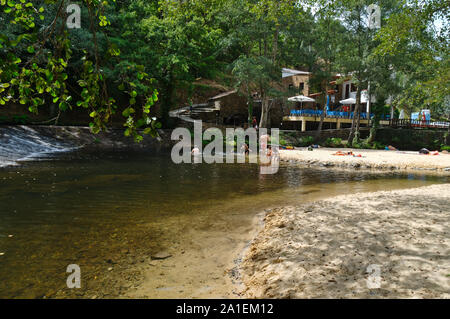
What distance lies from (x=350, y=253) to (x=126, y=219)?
493 cm

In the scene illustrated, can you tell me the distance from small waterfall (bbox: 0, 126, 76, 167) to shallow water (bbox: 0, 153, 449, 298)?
3189mm

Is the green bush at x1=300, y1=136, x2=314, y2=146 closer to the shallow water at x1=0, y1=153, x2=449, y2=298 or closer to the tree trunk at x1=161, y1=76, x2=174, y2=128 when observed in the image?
the tree trunk at x1=161, y1=76, x2=174, y2=128

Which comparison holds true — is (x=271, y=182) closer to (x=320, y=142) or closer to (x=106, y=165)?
(x=106, y=165)

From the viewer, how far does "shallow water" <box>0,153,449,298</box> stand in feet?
14.2

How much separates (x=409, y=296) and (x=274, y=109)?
35904mm

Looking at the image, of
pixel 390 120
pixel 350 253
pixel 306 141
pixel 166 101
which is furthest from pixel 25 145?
pixel 390 120

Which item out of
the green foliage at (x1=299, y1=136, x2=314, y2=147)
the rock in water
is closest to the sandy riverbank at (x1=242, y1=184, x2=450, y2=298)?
the rock in water

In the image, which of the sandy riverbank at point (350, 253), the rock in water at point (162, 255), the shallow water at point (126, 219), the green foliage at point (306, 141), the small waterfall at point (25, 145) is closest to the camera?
the sandy riverbank at point (350, 253)

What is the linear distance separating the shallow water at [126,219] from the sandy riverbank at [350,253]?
77 centimetres

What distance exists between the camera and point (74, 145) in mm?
23781

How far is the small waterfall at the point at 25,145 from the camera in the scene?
17.2m

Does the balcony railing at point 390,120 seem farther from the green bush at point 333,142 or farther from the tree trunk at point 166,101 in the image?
the tree trunk at point 166,101

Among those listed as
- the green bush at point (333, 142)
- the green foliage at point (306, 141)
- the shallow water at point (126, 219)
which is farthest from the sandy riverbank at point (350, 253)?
the green bush at point (333, 142)

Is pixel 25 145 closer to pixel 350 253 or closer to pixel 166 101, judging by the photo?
pixel 166 101
